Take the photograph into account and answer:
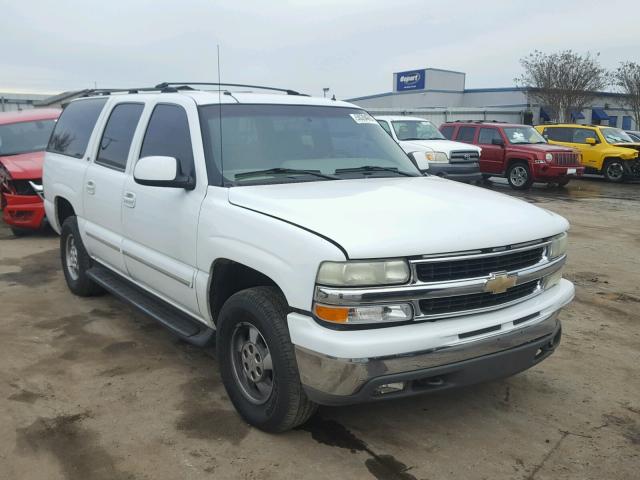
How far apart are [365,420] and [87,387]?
6.05 ft

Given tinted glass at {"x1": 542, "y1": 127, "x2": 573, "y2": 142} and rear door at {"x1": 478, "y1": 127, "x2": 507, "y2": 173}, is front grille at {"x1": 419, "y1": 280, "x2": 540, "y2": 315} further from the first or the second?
tinted glass at {"x1": 542, "y1": 127, "x2": 573, "y2": 142}

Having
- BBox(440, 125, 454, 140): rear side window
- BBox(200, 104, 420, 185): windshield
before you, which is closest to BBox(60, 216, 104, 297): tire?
BBox(200, 104, 420, 185): windshield

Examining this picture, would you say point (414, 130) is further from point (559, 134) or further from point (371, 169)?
point (371, 169)

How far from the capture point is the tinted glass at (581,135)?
18.6 m

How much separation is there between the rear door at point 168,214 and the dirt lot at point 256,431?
2.06 feet

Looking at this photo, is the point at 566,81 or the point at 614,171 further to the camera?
the point at 566,81

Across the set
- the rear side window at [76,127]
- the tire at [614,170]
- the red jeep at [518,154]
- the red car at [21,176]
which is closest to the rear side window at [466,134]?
the red jeep at [518,154]

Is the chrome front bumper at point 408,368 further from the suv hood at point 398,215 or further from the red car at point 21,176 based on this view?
the red car at point 21,176

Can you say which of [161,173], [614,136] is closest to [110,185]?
[161,173]

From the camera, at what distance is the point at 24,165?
8523mm

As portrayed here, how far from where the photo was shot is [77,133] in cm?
560

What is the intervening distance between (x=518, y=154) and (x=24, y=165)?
12.0m

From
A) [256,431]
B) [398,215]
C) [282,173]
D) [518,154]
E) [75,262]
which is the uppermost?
[282,173]

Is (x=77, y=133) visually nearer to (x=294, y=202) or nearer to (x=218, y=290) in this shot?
(x=218, y=290)
